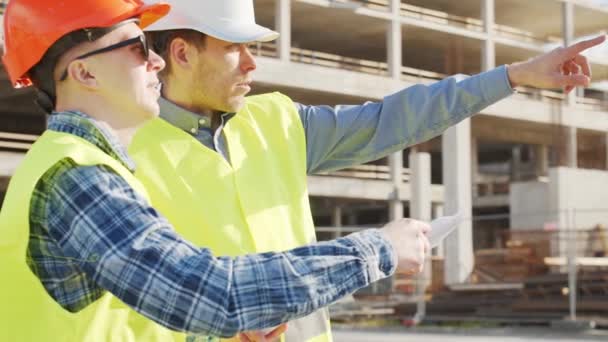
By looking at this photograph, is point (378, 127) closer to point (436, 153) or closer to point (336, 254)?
point (336, 254)

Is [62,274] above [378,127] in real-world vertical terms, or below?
below

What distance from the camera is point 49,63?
5.75 ft

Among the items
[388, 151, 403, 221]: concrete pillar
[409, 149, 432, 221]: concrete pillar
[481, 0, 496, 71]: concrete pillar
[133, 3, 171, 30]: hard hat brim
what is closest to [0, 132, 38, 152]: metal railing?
[409, 149, 432, 221]: concrete pillar

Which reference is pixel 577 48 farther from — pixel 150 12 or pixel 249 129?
pixel 150 12

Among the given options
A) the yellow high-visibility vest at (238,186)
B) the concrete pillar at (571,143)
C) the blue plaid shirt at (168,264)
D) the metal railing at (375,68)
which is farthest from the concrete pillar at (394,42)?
the blue plaid shirt at (168,264)

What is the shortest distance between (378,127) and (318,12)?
33154 mm

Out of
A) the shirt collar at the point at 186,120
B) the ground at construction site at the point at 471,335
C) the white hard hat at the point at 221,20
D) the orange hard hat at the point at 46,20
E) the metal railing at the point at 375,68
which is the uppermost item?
the metal railing at the point at 375,68

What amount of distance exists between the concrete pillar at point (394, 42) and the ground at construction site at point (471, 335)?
18716 mm

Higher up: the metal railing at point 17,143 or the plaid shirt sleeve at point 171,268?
the metal railing at point 17,143

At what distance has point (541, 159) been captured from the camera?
4572cm

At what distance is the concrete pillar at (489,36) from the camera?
39.8 m

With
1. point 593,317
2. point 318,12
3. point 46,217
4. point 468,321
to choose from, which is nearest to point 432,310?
point 468,321

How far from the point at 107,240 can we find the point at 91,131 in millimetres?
254

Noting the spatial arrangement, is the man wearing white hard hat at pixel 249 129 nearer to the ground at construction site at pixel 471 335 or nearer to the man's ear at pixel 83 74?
the man's ear at pixel 83 74
